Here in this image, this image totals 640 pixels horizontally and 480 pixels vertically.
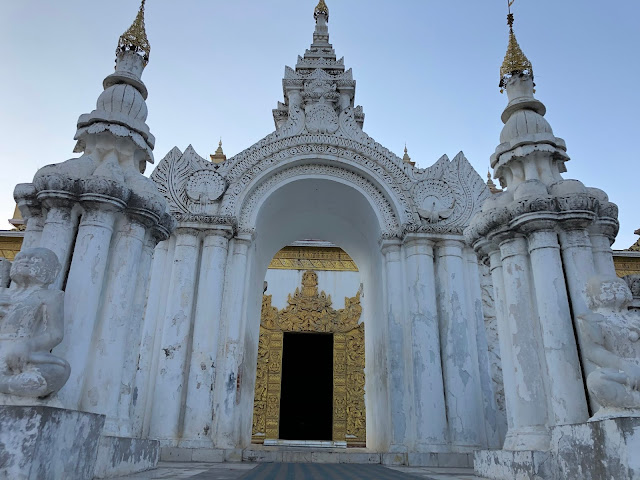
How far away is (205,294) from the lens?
846 cm

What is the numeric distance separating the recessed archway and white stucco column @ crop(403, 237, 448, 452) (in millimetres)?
921

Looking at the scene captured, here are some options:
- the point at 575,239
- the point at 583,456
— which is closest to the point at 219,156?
the point at 575,239

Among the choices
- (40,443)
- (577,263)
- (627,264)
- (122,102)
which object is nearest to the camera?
(40,443)

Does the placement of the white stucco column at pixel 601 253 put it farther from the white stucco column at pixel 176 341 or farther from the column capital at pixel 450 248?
the white stucco column at pixel 176 341

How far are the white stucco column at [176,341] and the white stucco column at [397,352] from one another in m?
3.48

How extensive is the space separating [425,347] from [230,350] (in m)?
3.31

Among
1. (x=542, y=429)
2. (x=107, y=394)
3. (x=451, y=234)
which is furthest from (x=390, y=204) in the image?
(x=107, y=394)

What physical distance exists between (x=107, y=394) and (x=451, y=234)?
21.0 feet

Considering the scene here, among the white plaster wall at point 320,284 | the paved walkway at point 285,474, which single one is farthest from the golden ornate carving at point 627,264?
the paved walkway at point 285,474

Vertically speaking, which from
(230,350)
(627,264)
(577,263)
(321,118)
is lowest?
(230,350)

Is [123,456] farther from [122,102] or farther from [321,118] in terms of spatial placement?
[321,118]

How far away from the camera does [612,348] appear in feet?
13.5

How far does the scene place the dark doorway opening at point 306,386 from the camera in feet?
55.0

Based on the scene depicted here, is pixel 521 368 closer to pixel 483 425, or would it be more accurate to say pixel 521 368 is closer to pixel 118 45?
pixel 483 425
